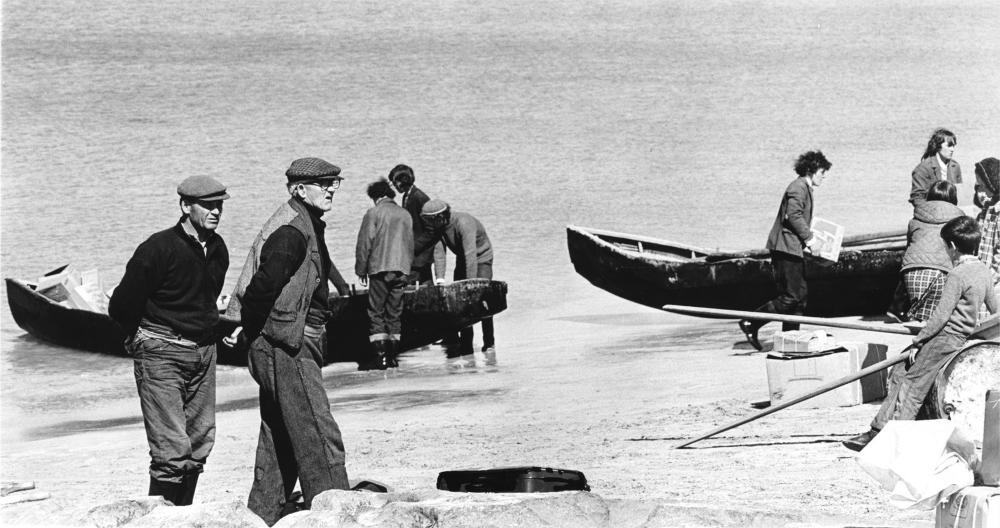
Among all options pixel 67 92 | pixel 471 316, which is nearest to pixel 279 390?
pixel 471 316

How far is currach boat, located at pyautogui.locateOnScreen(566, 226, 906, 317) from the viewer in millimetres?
14180

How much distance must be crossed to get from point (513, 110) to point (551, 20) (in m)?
5.34

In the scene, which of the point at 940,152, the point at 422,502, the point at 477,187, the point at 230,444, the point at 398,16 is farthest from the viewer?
the point at 398,16

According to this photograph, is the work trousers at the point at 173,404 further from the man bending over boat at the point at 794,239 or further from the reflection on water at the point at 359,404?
the man bending over boat at the point at 794,239

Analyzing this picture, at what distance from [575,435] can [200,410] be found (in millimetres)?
3168

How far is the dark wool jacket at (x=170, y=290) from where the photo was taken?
6.61m

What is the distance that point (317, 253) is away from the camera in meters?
6.68

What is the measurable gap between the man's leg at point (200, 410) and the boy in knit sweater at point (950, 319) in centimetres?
314

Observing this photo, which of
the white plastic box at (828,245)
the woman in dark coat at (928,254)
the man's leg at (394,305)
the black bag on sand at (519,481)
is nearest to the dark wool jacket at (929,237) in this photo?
the woman in dark coat at (928,254)

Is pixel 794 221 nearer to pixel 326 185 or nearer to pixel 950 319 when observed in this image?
pixel 950 319

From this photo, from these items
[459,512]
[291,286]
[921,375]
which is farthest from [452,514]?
[921,375]

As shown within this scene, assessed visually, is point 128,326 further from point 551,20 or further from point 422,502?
point 551,20

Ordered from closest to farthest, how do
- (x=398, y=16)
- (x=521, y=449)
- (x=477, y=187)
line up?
1. (x=521, y=449)
2. (x=477, y=187)
3. (x=398, y=16)

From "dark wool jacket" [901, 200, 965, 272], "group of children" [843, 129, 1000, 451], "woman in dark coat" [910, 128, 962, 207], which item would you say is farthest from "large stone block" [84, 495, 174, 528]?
"woman in dark coat" [910, 128, 962, 207]
